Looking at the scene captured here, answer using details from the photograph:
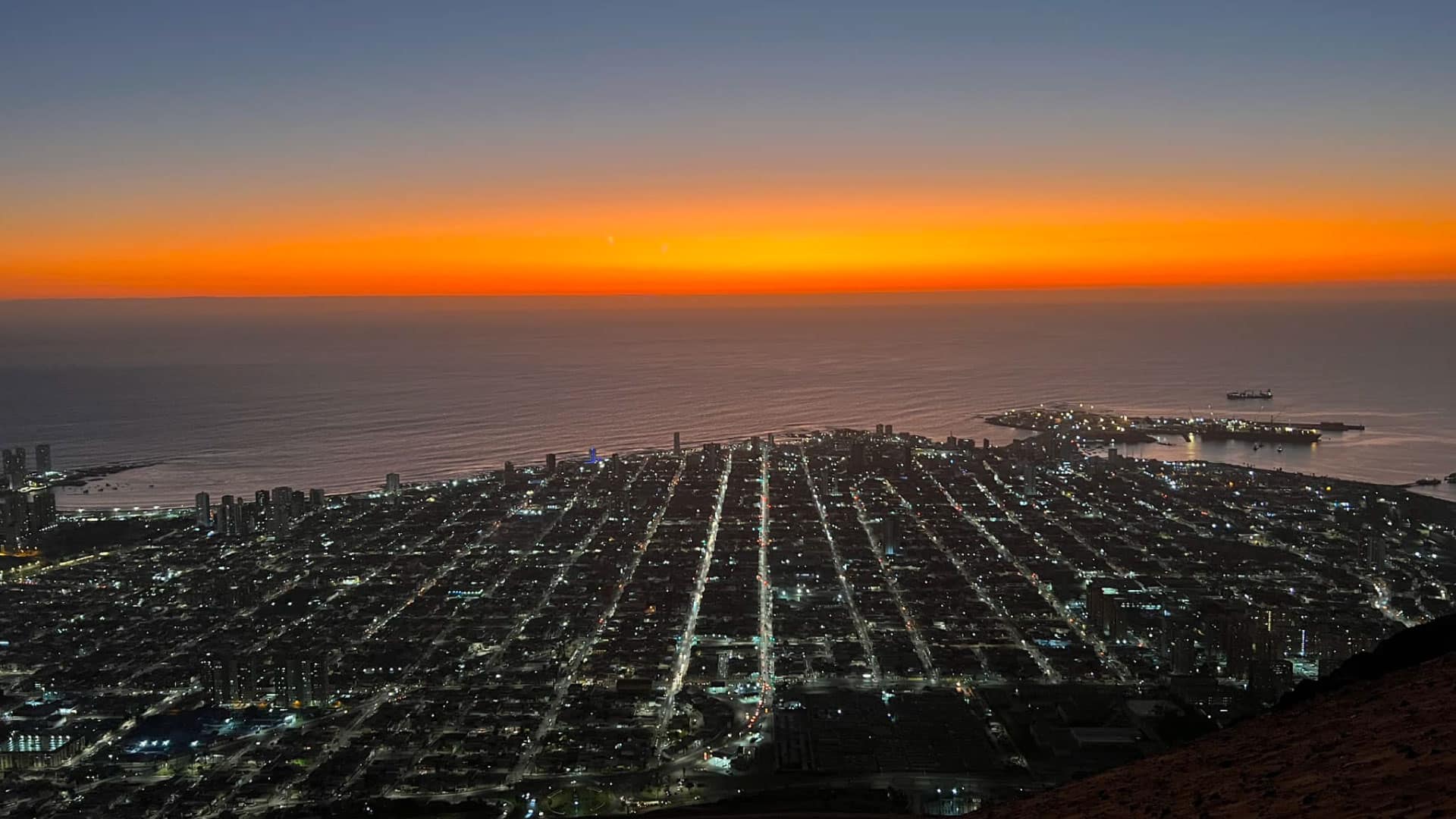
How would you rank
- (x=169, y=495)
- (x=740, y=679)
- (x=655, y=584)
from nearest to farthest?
(x=740, y=679), (x=655, y=584), (x=169, y=495)

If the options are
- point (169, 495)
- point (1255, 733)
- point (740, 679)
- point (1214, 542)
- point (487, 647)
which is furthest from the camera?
point (169, 495)

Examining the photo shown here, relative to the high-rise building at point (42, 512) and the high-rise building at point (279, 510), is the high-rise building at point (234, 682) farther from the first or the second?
the high-rise building at point (42, 512)

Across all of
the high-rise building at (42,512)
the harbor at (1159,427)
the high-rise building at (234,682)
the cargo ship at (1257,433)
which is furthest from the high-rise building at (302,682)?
the cargo ship at (1257,433)

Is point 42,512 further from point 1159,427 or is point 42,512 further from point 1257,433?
point 1257,433

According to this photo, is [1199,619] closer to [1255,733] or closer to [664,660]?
[664,660]

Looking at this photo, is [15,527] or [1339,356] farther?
[1339,356]

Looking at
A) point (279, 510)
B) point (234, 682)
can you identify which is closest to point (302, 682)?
point (234, 682)

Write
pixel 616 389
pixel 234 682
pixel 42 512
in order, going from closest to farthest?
pixel 234 682
pixel 42 512
pixel 616 389

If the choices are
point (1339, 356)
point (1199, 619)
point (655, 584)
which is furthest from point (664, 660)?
point (1339, 356)

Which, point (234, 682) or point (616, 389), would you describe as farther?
point (616, 389)
